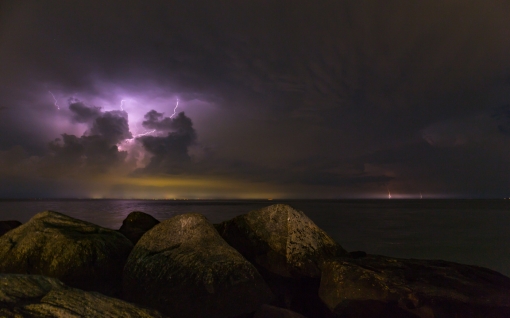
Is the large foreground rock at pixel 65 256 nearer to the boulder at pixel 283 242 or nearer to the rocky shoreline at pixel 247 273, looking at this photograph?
the rocky shoreline at pixel 247 273

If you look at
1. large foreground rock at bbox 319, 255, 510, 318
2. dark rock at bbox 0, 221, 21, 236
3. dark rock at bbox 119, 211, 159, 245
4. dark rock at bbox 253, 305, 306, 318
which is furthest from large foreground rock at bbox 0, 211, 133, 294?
dark rock at bbox 0, 221, 21, 236

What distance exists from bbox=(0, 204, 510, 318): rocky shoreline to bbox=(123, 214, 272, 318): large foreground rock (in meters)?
0.02

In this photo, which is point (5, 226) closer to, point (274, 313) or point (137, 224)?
point (137, 224)

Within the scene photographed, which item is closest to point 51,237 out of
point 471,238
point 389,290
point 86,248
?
point 86,248

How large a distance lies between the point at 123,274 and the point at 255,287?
10.4ft

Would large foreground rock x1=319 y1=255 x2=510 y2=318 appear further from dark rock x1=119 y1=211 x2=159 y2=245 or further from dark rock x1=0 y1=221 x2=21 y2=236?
dark rock x1=0 y1=221 x2=21 y2=236

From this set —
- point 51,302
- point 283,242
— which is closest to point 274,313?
point 283,242

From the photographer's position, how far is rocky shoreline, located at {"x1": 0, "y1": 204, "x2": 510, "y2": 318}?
19.6 ft

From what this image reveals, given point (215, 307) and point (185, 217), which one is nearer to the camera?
point (215, 307)

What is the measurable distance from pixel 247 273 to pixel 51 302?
3993 millimetres

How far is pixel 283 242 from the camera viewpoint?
809 cm

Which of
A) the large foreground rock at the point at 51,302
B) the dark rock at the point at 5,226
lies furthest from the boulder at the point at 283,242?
the dark rock at the point at 5,226

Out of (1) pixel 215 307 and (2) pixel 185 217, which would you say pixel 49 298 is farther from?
(2) pixel 185 217

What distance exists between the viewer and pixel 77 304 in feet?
11.1
